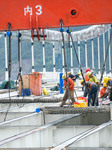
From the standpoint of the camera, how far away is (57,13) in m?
9.44

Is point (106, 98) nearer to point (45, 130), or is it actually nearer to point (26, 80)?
point (26, 80)

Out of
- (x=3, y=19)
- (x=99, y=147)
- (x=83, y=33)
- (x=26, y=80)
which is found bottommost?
(x=99, y=147)

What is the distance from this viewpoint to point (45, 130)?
7.61m

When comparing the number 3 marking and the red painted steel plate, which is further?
the number 3 marking

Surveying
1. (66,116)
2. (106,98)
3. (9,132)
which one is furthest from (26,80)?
(9,132)

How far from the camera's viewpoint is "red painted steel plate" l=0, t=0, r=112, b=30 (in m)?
9.41

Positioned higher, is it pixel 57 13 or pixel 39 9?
pixel 39 9

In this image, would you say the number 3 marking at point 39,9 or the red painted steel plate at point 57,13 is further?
the number 3 marking at point 39,9

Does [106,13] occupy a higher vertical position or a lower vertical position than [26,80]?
higher

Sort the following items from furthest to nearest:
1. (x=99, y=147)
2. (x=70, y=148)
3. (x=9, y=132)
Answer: (x=9, y=132) → (x=99, y=147) → (x=70, y=148)

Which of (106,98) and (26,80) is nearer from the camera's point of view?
(106,98)

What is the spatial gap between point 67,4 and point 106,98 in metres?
7.91

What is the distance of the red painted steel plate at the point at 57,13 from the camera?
9.41m

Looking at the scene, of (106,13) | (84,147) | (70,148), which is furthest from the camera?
(106,13)
